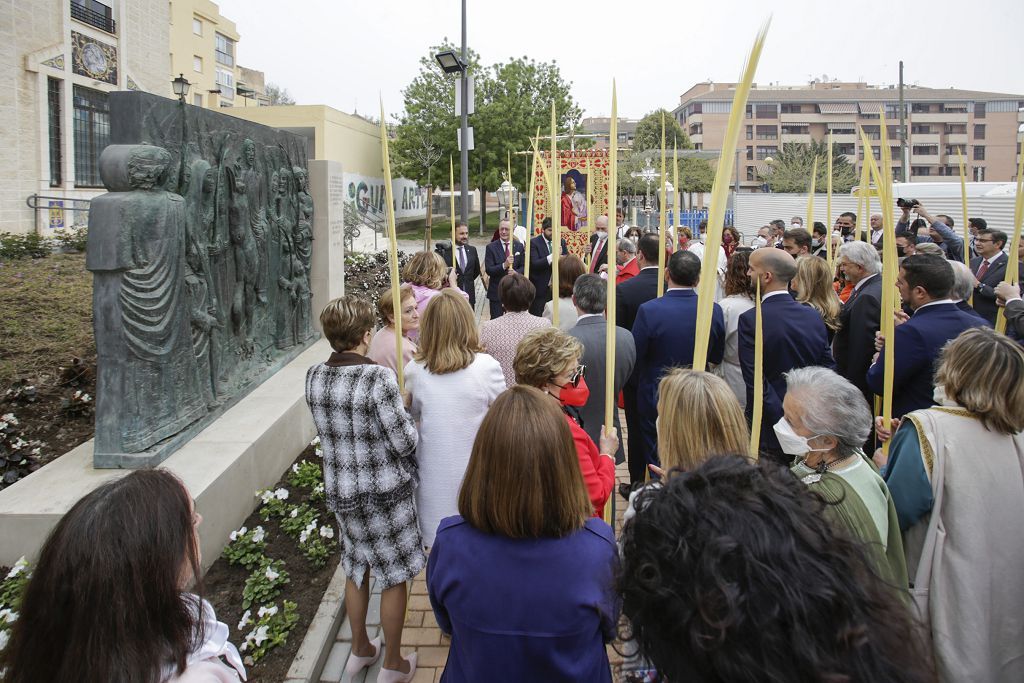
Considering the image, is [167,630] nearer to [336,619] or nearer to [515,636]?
[515,636]

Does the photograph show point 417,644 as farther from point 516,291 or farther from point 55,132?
point 55,132

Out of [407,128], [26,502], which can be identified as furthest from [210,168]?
[407,128]

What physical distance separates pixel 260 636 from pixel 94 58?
22626mm

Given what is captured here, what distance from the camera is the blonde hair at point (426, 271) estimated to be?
5.80 metres

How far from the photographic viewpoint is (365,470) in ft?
10.7

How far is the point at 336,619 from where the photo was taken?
12.9ft

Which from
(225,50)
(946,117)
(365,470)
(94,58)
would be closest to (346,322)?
(365,470)

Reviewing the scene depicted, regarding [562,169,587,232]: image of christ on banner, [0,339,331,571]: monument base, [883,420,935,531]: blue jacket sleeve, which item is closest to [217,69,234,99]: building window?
[562,169,587,232]: image of christ on banner

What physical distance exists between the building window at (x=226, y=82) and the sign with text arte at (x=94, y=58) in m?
39.6

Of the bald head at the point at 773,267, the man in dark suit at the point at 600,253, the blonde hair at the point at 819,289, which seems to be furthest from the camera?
the man in dark suit at the point at 600,253

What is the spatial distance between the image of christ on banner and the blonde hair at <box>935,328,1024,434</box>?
12.6 metres

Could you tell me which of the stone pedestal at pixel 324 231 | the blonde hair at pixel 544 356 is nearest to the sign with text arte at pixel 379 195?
the stone pedestal at pixel 324 231

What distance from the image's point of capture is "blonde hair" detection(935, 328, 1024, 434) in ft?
8.05

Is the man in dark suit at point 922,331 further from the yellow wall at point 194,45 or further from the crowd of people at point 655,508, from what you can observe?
the yellow wall at point 194,45
